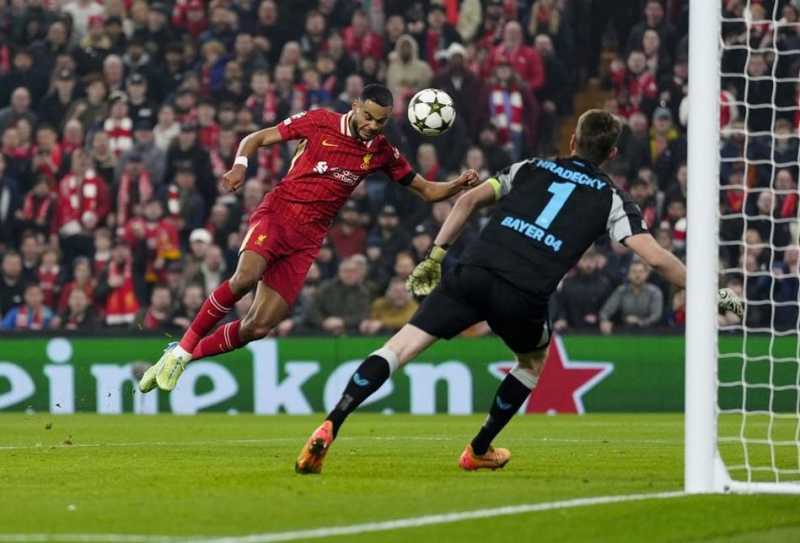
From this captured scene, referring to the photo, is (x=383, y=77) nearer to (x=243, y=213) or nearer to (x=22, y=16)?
(x=243, y=213)

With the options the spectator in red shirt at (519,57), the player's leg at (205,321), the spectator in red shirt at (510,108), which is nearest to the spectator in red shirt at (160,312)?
the spectator in red shirt at (510,108)

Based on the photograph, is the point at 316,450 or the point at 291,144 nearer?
the point at 316,450

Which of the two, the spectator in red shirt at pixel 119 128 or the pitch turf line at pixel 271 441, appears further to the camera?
the spectator in red shirt at pixel 119 128

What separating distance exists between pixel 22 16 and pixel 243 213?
5045 mm

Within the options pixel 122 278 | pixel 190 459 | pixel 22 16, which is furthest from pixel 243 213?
pixel 190 459

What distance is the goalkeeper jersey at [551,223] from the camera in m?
8.77

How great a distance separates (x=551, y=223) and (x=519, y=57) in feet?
43.2

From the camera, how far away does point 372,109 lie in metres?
11.1

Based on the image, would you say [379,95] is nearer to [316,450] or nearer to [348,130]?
[348,130]

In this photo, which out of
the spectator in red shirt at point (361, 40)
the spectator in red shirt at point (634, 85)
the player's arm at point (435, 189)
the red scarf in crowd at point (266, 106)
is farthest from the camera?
the spectator in red shirt at point (361, 40)

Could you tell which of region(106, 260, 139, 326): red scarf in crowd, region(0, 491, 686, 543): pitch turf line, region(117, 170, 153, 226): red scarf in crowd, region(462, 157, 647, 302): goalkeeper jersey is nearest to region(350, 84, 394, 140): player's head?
region(462, 157, 647, 302): goalkeeper jersey

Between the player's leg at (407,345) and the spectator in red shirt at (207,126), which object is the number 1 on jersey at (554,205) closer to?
the player's leg at (407,345)

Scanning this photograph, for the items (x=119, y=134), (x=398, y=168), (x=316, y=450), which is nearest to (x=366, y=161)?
(x=398, y=168)

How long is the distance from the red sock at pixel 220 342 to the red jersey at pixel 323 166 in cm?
91
